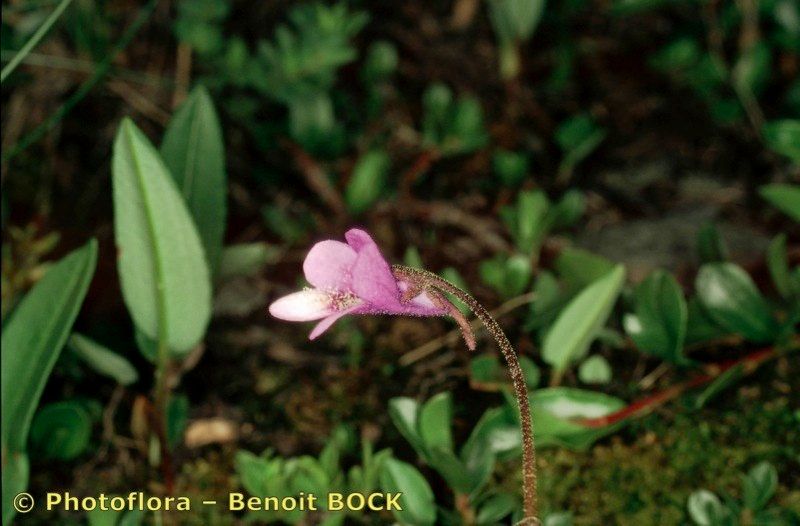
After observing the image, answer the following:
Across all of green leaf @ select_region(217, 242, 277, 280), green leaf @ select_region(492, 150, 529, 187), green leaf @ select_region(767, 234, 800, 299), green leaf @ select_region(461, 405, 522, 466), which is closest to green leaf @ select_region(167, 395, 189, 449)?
green leaf @ select_region(217, 242, 277, 280)

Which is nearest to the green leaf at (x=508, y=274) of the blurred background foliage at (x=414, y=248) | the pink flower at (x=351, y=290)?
the blurred background foliage at (x=414, y=248)

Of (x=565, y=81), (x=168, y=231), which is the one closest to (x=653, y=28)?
(x=565, y=81)

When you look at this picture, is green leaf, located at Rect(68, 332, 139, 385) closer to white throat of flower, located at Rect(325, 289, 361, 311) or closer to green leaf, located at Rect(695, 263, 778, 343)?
white throat of flower, located at Rect(325, 289, 361, 311)

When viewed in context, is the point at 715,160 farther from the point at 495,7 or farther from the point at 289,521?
the point at 289,521

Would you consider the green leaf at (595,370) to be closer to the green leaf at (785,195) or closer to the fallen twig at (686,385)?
the fallen twig at (686,385)

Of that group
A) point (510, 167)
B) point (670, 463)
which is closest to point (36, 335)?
point (670, 463)
